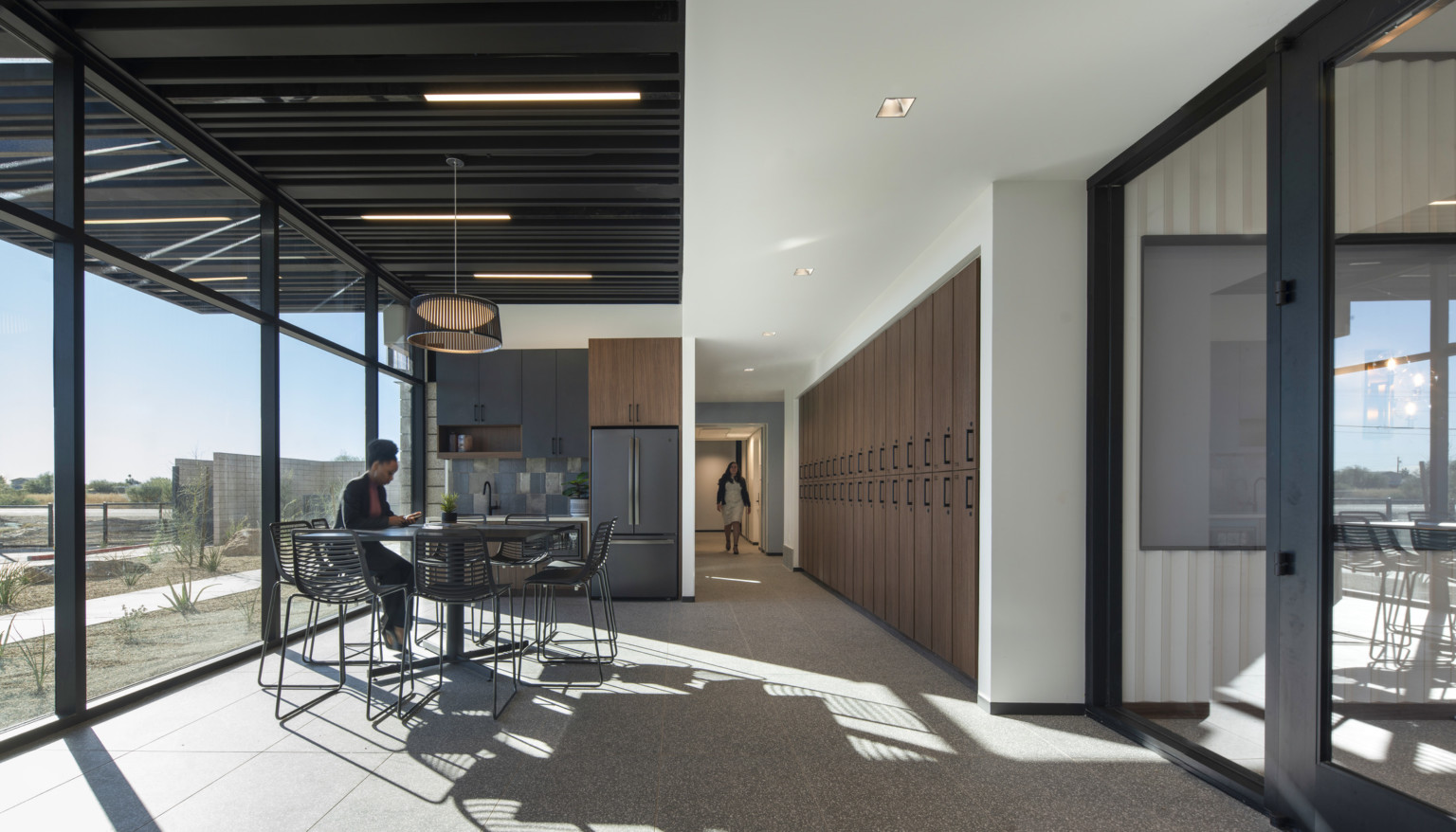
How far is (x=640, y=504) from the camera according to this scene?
7.51m

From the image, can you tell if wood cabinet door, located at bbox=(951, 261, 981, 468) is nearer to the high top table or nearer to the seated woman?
the high top table

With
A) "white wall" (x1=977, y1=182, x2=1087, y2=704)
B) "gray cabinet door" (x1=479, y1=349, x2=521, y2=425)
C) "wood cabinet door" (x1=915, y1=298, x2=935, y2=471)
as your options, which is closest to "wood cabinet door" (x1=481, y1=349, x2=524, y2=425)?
"gray cabinet door" (x1=479, y1=349, x2=521, y2=425)

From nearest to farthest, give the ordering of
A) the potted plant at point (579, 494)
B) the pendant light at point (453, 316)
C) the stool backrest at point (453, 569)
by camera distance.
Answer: the stool backrest at point (453, 569)
the pendant light at point (453, 316)
the potted plant at point (579, 494)

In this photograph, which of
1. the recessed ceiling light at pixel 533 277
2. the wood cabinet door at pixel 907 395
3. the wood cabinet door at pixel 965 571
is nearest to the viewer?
the wood cabinet door at pixel 965 571

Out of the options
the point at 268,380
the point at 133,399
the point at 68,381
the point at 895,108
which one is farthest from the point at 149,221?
the point at 895,108

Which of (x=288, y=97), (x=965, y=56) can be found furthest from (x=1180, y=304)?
(x=288, y=97)

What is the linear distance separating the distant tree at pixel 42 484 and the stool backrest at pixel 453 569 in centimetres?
145

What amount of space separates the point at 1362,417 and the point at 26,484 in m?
4.83

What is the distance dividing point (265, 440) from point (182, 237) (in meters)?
1.31

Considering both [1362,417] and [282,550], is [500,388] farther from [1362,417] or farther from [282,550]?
[1362,417]

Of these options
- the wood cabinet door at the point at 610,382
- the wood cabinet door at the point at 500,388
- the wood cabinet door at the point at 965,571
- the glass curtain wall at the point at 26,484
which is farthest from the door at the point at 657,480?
the glass curtain wall at the point at 26,484

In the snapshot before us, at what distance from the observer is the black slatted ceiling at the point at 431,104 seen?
308 centimetres

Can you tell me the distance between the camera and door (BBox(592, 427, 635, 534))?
750 cm

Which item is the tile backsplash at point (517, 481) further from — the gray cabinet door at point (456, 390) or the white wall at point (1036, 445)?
the white wall at point (1036, 445)
